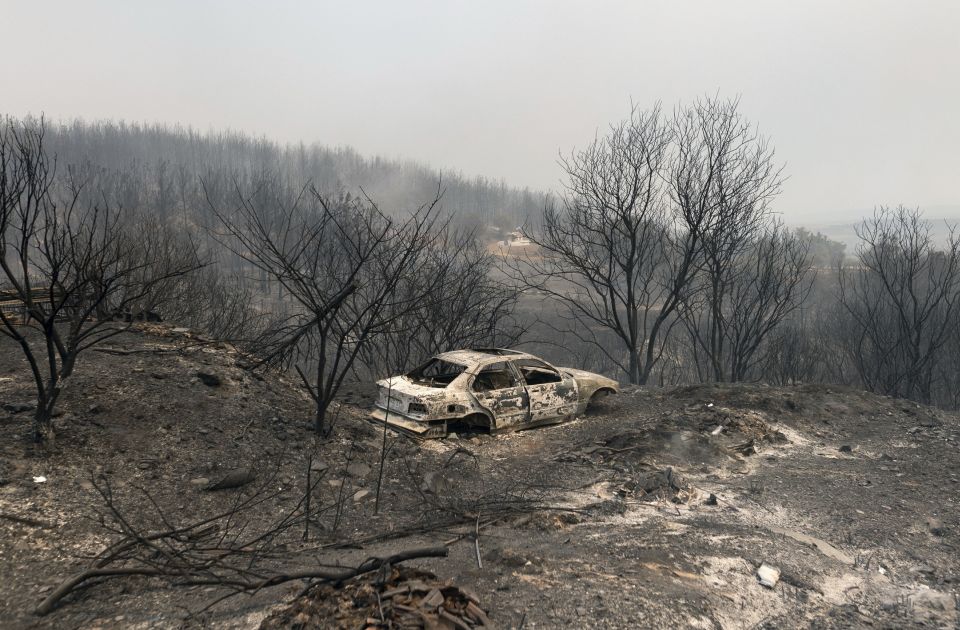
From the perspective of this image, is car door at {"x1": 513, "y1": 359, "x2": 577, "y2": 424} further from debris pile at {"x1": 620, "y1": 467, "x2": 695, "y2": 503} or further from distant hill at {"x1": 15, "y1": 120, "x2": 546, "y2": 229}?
distant hill at {"x1": 15, "y1": 120, "x2": 546, "y2": 229}

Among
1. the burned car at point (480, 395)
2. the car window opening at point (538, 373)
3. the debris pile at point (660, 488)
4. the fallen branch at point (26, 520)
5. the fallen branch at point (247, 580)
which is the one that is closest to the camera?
the fallen branch at point (247, 580)

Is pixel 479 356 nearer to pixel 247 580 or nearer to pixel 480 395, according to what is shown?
pixel 480 395

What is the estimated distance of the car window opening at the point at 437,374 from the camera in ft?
29.5

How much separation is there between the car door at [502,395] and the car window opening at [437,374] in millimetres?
379

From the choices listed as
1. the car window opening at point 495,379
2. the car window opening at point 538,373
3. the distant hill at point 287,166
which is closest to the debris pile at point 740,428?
the car window opening at point 538,373

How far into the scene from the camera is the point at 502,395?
899 cm

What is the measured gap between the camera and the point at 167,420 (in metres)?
7.12

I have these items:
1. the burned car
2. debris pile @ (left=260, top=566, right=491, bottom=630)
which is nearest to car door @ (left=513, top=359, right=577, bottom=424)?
the burned car

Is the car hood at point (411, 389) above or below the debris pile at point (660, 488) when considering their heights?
above

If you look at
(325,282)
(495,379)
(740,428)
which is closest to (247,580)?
(495,379)

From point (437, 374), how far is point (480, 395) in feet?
3.51

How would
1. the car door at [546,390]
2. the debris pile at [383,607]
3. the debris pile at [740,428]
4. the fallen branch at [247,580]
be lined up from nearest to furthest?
the debris pile at [383,607] → the fallen branch at [247,580] → the debris pile at [740,428] → the car door at [546,390]

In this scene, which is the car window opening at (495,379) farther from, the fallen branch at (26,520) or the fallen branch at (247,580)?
the fallen branch at (26,520)

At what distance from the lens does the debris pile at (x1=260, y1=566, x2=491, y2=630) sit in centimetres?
333
